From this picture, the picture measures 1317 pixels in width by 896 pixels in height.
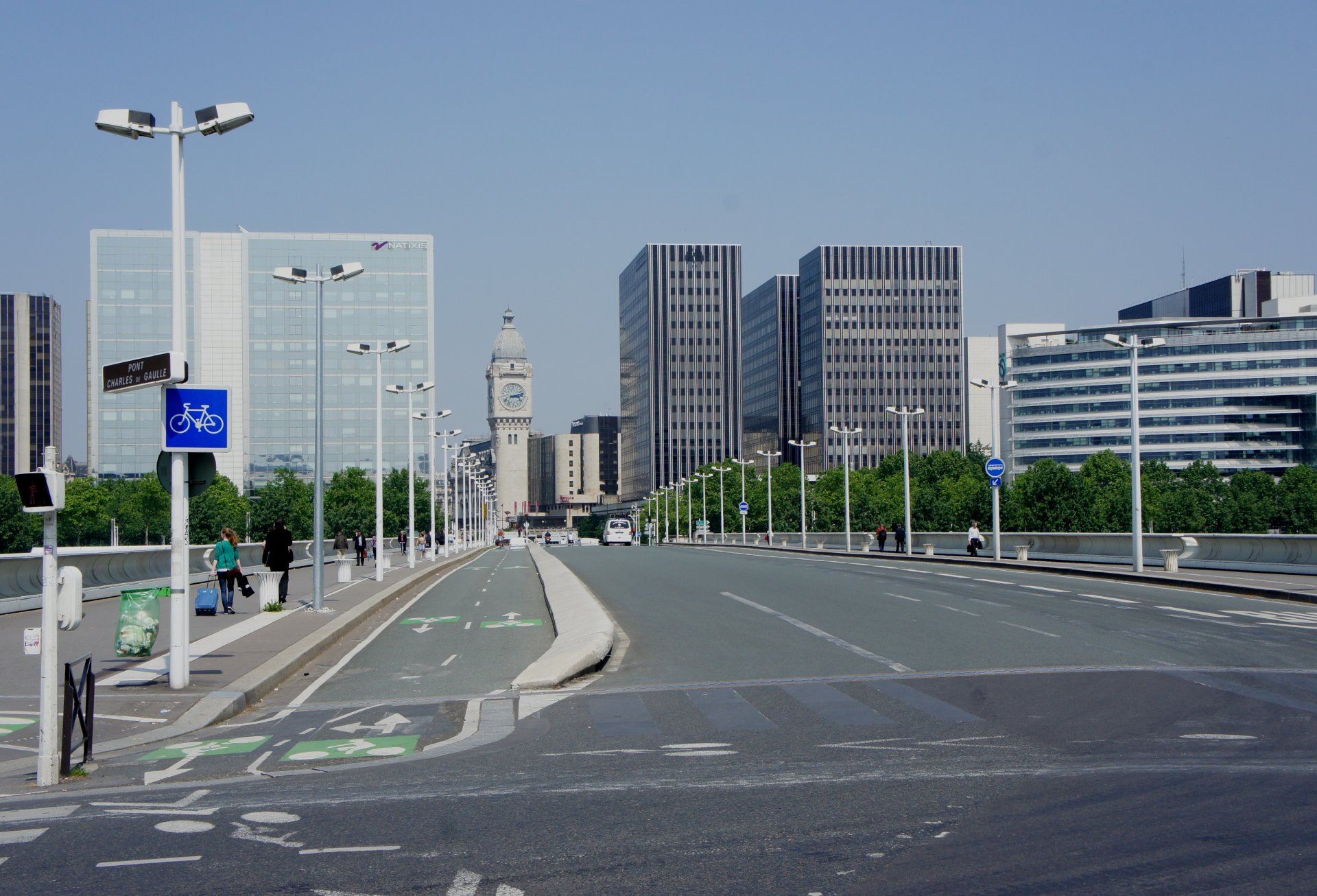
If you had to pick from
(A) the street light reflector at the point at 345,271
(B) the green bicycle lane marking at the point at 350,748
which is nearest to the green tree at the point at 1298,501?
(A) the street light reflector at the point at 345,271

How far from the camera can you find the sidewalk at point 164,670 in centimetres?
1259

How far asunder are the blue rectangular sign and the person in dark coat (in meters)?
14.1

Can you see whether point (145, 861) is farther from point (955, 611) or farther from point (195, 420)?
point (955, 611)

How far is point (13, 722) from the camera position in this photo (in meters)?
13.0

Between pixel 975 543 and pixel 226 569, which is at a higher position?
pixel 226 569

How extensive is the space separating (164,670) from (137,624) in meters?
0.79

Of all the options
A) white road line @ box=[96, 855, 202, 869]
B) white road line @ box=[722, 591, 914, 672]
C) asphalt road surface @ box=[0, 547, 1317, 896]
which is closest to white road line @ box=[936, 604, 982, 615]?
white road line @ box=[722, 591, 914, 672]

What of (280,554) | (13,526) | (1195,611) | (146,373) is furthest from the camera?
(13,526)

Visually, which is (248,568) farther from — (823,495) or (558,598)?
(823,495)

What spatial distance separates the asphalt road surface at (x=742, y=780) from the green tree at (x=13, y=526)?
9533 centimetres

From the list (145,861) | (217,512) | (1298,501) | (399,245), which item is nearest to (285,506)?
(217,512)

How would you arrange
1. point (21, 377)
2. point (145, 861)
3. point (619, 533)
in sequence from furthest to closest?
1. point (21, 377)
2. point (619, 533)
3. point (145, 861)

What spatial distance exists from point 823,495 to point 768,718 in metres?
134

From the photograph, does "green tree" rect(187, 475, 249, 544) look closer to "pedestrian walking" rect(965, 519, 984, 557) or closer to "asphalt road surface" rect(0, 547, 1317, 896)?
"pedestrian walking" rect(965, 519, 984, 557)
